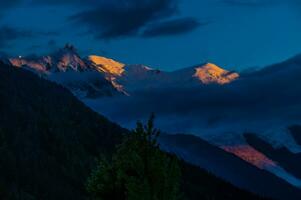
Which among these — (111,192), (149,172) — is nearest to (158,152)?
(149,172)

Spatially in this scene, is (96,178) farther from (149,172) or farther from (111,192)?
(149,172)

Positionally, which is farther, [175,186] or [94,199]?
[94,199]

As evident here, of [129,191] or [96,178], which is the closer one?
[129,191]

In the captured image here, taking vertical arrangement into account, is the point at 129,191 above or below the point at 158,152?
below

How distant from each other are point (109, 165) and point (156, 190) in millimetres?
6550

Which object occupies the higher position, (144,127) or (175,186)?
(144,127)

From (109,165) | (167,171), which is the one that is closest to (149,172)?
(167,171)

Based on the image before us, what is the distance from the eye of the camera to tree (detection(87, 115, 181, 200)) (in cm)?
4969

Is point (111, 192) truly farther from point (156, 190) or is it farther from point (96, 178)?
point (156, 190)

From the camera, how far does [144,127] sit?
52531mm

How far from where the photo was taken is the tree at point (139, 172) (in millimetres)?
49688

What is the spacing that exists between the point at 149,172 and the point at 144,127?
3272 mm

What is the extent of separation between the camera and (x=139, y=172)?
51312 mm

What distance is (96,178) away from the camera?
5494 centimetres
